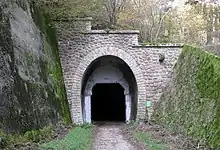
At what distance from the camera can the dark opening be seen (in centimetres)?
2247

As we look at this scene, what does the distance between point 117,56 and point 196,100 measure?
6.10 metres

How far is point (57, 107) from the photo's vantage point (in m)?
11.8

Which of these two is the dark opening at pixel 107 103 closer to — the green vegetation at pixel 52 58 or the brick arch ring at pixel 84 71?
the brick arch ring at pixel 84 71

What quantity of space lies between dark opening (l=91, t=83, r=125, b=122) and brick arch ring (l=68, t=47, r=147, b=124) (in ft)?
25.4

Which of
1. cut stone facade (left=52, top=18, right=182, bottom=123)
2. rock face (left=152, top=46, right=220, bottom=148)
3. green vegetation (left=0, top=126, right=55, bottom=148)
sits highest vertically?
cut stone facade (left=52, top=18, right=182, bottom=123)

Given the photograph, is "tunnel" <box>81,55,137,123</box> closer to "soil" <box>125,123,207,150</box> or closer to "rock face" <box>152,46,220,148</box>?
"rock face" <box>152,46,220,148</box>

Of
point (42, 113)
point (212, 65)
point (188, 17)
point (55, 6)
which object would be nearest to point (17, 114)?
point (42, 113)

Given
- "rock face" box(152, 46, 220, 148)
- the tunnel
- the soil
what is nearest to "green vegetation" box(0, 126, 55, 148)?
the soil

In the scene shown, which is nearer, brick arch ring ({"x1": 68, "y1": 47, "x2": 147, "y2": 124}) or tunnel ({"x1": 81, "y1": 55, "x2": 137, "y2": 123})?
brick arch ring ({"x1": 68, "y1": 47, "x2": 147, "y2": 124})


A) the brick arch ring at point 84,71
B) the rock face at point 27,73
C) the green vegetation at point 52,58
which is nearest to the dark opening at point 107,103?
the brick arch ring at point 84,71

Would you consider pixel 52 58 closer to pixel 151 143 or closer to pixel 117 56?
pixel 117 56

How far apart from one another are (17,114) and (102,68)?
984 centimetres

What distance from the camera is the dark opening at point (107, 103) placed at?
73.7 ft

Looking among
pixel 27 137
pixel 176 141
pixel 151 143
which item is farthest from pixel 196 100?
pixel 27 137
